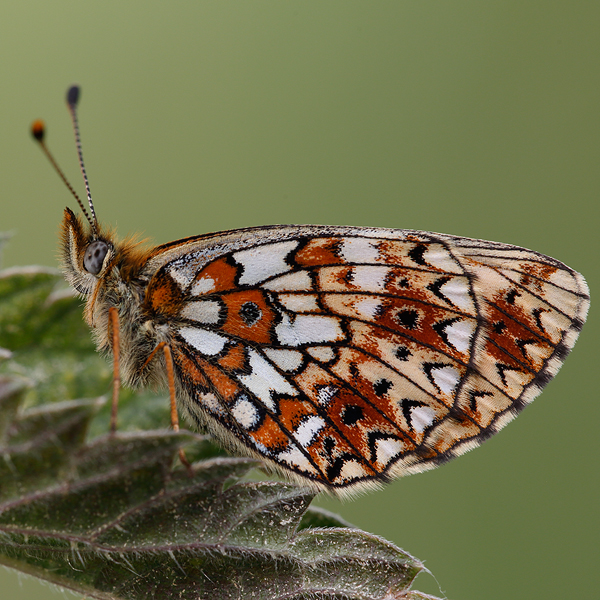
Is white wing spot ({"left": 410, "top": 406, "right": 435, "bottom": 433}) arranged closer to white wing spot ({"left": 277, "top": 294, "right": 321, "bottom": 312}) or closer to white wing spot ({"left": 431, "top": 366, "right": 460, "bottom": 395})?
white wing spot ({"left": 431, "top": 366, "right": 460, "bottom": 395})

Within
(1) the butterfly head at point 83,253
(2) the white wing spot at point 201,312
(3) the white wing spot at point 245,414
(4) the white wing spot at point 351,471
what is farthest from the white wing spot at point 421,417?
(1) the butterfly head at point 83,253

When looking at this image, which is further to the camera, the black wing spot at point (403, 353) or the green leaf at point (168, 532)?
the black wing spot at point (403, 353)

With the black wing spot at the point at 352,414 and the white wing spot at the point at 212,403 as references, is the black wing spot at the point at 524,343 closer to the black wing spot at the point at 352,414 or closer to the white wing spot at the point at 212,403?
the black wing spot at the point at 352,414

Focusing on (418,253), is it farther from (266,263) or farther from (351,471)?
(351,471)

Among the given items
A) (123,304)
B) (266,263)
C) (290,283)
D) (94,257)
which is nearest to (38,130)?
(94,257)

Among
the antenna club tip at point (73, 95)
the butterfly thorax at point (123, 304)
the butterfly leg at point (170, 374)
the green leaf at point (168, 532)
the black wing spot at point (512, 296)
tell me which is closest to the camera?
the green leaf at point (168, 532)
